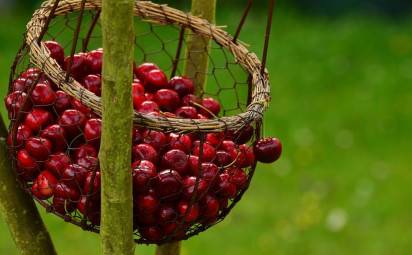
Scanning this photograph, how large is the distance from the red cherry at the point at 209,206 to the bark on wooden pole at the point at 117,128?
16 cm

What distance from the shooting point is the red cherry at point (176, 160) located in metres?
1.35

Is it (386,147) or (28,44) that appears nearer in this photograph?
(28,44)

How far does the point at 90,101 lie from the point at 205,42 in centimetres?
57

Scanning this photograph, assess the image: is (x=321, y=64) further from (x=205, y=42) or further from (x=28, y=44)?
(x=28, y=44)

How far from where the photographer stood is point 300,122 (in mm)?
4766

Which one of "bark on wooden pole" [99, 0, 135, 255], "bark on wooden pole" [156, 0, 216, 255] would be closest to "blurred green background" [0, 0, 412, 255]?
"bark on wooden pole" [156, 0, 216, 255]

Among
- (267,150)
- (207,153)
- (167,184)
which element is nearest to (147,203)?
(167,184)

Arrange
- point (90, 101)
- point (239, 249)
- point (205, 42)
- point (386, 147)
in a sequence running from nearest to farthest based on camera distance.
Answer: point (90, 101), point (205, 42), point (239, 249), point (386, 147)

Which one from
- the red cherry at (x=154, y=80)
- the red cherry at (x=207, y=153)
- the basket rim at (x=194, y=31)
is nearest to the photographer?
the basket rim at (x=194, y=31)

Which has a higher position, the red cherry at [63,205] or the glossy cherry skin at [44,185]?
the glossy cherry skin at [44,185]

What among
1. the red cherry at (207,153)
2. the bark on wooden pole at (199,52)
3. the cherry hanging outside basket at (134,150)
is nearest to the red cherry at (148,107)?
the cherry hanging outside basket at (134,150)

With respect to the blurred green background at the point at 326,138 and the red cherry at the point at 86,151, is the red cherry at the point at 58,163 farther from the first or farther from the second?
the blurred green background at the point at 326,138

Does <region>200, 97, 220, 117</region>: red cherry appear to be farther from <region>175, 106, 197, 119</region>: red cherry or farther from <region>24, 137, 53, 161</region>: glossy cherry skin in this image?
<region>24, 137, 53, 161</region>: glossy cherry skin

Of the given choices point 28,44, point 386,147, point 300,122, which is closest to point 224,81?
point 300,122
